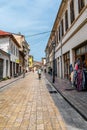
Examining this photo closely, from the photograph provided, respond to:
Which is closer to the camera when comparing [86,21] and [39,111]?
[39,111]

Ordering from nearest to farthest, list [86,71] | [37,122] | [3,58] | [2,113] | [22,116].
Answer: [37,122], [22,116], [2,113], [86,71], [3,58]

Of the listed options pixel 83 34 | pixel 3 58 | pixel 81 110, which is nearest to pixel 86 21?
pixel 83 34

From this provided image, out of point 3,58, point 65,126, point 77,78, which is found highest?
point 3,58

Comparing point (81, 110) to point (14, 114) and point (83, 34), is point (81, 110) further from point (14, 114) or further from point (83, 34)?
point (83, 34)

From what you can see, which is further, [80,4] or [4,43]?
[4,43]

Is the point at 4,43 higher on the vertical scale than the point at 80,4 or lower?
lower

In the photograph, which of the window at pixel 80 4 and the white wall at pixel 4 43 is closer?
the window at pixel 80 4

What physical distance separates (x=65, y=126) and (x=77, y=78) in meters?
7.75

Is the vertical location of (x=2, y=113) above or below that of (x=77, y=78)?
below

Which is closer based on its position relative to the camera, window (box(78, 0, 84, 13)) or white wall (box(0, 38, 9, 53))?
window (box(78, 0, 84, 13))

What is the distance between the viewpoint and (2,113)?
7.64m

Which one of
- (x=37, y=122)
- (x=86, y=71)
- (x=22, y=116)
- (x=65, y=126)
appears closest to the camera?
(x=65, y=126)

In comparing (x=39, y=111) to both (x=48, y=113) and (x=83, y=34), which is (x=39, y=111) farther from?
(x=83, y=34)

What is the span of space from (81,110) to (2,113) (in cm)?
256
